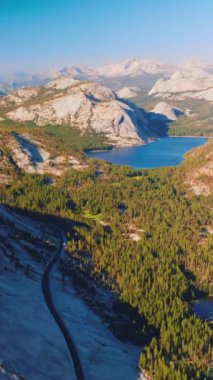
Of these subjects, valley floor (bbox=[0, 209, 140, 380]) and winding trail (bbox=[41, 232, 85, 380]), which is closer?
valley floor (bbox=[0, 209, 140, 380])

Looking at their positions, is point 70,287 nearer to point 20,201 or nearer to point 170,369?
point 170,369

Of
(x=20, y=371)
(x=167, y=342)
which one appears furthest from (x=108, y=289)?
(x=20, y=371)

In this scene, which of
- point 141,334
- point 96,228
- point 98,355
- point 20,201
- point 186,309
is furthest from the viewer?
point 20,201

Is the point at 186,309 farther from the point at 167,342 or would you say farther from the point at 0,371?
the point at 0,371

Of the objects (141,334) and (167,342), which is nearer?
(167,342)

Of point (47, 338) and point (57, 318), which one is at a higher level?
point (47, 338)

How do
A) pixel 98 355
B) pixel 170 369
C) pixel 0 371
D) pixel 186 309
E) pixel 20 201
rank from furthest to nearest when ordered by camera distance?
1. pixel 20 201
2. pixel 186 309
3. pixel 98 355
4. pixel 170 369
5. pixel 0 371

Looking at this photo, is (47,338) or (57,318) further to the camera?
(57,318)

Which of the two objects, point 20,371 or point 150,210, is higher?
point 20,371

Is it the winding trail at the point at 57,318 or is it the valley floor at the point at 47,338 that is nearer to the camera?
the valley floor at the point at 47,338

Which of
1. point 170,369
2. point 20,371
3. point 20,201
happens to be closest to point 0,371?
point 20,371
